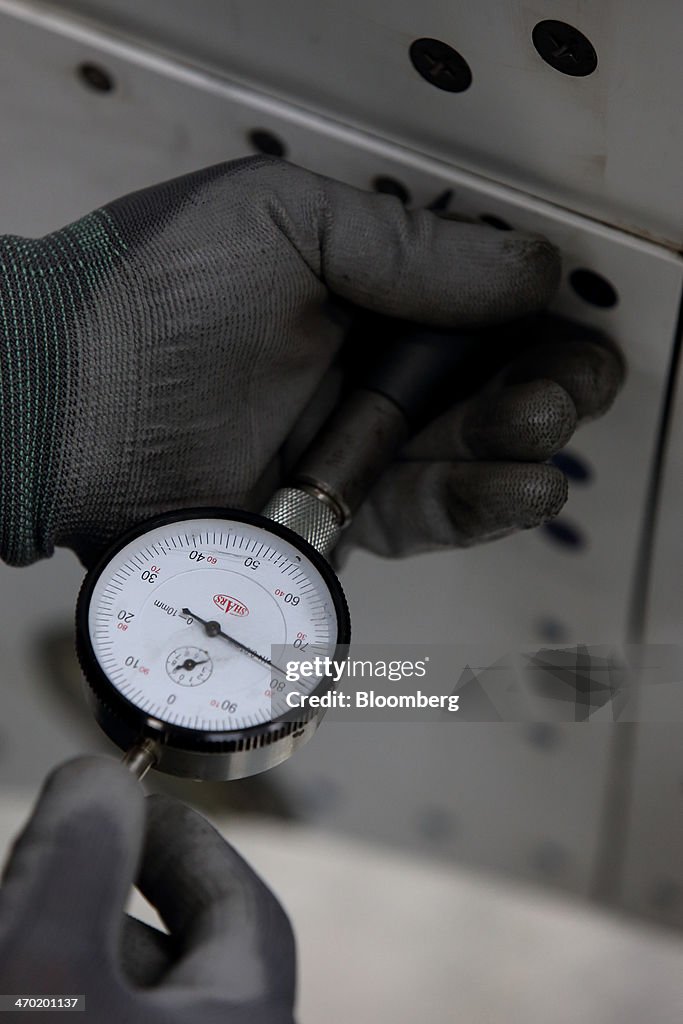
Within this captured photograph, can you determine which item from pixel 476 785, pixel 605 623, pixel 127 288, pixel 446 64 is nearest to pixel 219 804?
pixel 476 785

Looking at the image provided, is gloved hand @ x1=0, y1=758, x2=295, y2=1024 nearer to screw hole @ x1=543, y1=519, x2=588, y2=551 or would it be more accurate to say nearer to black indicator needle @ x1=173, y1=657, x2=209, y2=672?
black indicator needle @ x1=173, y1=657, x2=209, y2=672

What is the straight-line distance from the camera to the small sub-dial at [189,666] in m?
0.76

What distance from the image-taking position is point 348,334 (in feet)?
3.44

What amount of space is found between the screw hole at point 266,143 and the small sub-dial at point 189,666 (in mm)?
486

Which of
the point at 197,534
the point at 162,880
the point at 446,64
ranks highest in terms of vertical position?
the point at 446,64

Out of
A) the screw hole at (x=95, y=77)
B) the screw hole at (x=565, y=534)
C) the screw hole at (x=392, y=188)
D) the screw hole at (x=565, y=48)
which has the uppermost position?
the screw hole at (x=565, y=48)

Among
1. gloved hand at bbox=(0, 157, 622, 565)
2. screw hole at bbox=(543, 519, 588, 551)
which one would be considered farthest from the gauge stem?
screw hole at bbox=(543, 519, 588, 551)

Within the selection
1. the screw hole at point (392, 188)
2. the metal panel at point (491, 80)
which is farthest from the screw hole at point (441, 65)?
the screw hole at point (392, 188)

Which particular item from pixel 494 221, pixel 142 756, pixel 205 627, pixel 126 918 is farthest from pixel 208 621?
pixel 494 221

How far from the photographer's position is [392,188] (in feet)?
3.25

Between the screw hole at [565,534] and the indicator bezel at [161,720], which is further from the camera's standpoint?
the screw hole at [565,534]

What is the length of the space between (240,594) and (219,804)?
0.59 m

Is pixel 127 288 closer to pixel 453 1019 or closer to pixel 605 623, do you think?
pixel 605 623

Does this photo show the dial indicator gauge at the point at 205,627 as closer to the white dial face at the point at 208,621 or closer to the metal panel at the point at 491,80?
the white dial face at the point at 208,621
